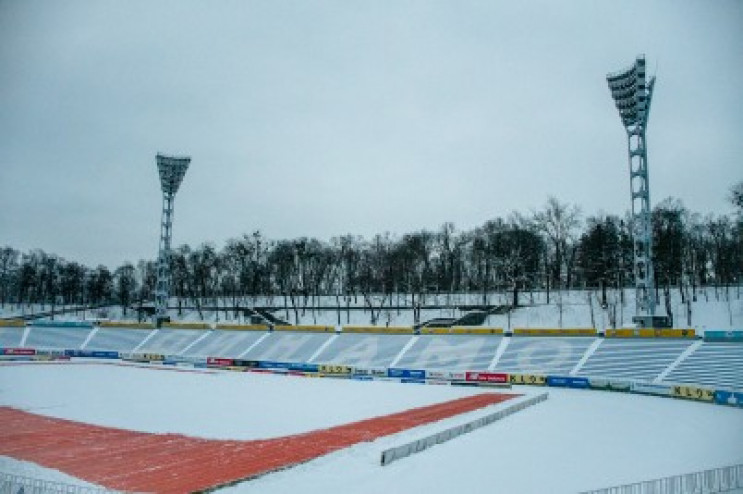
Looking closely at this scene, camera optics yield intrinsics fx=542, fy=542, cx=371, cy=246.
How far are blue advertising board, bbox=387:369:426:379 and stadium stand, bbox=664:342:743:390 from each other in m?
17.6

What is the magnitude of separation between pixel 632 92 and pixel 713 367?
22094 mm

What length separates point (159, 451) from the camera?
63.6ft

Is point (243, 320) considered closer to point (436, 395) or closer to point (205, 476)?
point (436, 395)

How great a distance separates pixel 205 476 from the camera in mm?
15742

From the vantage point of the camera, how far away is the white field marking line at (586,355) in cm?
4016

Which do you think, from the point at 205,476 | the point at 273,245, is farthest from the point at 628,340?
the point at 273,245

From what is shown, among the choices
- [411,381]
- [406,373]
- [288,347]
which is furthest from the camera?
[288,347]

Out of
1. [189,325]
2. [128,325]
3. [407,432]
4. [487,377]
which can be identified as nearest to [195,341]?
[189,325]

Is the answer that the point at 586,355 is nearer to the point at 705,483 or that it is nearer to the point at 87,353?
the point at 705,483

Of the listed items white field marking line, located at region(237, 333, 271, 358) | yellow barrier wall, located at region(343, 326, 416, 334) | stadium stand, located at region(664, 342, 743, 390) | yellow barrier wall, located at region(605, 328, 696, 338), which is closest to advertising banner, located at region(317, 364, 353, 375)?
yellow barrier wall, located at region(343, 326, 416, 334)

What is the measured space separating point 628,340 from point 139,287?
423 feet

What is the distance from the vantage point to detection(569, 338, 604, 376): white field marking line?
4016cm

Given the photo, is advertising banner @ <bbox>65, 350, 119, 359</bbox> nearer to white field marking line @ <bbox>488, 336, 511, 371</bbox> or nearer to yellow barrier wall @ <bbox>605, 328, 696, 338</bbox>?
white field marking line @ <bbox>488, 336, 511, 371</bbox>

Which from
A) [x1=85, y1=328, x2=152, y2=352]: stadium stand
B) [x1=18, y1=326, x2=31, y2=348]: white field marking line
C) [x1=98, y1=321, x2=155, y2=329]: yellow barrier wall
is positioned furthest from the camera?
[x1=98, y1=321, x2=155, y2=329]: yellow barrier wall
